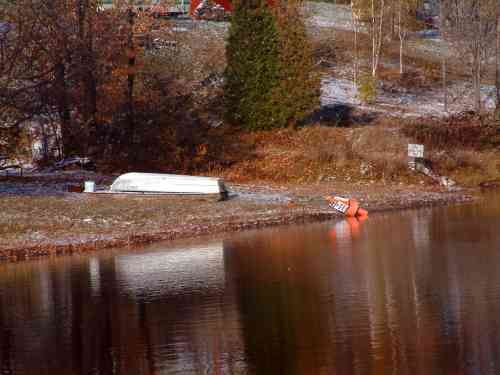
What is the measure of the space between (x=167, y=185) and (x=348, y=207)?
7.46 meters

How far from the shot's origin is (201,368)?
1603 cm

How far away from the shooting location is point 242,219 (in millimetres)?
35969

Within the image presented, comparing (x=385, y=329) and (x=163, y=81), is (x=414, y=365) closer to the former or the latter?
(x=385, y=329)

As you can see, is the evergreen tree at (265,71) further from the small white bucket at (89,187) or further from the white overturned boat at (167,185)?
the small white bucket at (89,187)

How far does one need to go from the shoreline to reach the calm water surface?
1496 millimetres

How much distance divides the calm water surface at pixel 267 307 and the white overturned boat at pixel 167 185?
7.57m

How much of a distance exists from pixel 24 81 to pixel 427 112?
26761 millimetres

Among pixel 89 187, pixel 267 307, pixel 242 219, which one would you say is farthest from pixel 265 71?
pixel 267 307

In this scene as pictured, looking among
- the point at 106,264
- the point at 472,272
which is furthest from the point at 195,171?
the point at 472,272

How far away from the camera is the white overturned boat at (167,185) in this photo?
39594mm

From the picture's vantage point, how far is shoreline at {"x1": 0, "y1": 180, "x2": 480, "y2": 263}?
31156 millimetres

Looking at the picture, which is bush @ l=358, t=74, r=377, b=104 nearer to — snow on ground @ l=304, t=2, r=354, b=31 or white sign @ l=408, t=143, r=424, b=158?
white sign @ l=408, t=143, r=424, b=158

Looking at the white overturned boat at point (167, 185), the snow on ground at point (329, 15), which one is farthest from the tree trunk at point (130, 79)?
the snow on ground at point (329, 15)

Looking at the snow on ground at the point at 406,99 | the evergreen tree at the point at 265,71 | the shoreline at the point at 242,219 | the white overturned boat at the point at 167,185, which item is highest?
the evergreen tree at the point at 265,71
